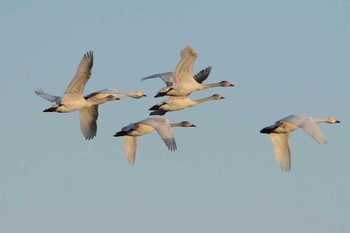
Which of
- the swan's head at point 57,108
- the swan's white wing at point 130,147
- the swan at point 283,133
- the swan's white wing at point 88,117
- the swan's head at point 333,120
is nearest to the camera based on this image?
the swan at point 283,133

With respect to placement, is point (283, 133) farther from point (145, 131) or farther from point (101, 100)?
point (101, 100)

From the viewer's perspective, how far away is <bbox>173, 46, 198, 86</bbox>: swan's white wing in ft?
168

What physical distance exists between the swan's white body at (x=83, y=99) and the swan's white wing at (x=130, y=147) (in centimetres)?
167

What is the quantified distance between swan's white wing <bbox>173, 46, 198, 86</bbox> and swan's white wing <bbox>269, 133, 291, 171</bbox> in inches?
151

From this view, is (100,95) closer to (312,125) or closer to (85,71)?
(85,71)

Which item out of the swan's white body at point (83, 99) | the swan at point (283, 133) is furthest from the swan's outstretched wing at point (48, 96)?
the swan at point (283, 133)

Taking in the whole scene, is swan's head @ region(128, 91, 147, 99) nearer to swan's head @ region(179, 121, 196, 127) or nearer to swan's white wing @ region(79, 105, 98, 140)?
swan's white wing @ region(79, 105, 98, 140)

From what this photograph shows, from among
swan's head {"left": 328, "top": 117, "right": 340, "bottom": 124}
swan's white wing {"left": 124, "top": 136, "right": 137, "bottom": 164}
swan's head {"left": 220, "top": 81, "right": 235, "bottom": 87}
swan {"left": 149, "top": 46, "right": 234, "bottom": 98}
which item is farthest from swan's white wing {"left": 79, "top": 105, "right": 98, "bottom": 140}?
swan's head {"left": 328, "top": 117, "right": 340, "bottom": 124}

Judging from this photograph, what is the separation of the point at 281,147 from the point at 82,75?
7.89 metres

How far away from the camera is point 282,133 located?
52812 millimetres

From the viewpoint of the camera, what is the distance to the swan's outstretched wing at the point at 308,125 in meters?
47.8

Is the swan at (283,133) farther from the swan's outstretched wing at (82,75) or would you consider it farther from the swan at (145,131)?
the swan's outstretched wing at (82,75)

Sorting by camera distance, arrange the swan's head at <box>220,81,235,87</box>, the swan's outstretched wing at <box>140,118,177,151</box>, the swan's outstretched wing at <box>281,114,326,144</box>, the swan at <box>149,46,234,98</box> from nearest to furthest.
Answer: the swan's outstretched wing at <box>281,114,326,144</box>
the swan's outstretched wing at <box>140,118,177,151</box>
the swan at <box>149,46,234,98</box>
the swan's head at <box>220,81,235,87</box>

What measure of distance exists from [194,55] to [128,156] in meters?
6.49
